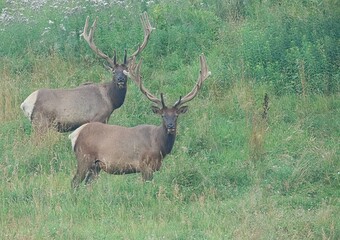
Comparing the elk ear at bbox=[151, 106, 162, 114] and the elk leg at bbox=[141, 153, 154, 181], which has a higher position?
the elk ear at bbox=[151, 106, 162, 114]

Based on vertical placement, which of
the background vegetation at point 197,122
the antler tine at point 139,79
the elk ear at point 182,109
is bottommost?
the background vegetation at point 197,122

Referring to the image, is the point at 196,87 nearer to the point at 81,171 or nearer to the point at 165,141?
the point at 165,141

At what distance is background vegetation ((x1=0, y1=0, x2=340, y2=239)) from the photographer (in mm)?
10914

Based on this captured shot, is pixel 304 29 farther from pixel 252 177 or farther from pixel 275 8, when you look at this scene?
pixel 252 177

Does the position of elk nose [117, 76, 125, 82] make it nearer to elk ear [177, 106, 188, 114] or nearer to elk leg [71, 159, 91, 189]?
elk ear [177, 106, 188, 114]

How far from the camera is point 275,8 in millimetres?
18125

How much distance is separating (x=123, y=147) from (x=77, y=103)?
236 centimetres

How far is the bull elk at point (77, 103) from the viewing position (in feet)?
47.8

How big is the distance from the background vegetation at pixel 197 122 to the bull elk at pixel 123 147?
22 cm

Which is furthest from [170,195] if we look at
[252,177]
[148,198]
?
[252,177]

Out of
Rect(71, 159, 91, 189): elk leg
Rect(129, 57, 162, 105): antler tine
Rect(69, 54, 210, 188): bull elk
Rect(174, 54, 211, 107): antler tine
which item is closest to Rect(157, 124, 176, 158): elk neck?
Rect(69, 54, 210, 188): bull elk

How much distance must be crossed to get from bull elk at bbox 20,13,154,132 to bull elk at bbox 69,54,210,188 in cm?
164

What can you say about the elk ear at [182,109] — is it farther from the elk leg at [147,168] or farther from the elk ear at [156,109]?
the elk leg at [147,168]

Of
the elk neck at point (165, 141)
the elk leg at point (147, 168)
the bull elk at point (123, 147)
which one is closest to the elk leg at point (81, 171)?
the bull elk at point (123, 147)
